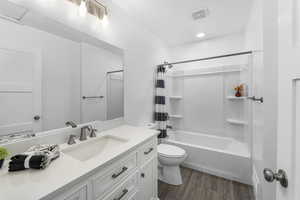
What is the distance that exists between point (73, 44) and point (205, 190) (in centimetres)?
233

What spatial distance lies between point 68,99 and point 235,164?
232cm

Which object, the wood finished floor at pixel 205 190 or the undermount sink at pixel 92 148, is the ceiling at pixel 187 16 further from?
the wood finished floor at pixel 205 190

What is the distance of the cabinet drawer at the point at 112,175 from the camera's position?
2.52 ft

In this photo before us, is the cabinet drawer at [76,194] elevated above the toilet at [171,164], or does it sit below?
above

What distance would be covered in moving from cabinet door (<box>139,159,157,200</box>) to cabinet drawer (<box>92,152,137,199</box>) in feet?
0.65

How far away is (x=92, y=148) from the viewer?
1.20 m

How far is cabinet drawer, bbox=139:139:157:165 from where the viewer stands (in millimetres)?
1189

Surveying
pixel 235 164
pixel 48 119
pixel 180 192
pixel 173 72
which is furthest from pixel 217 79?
pixel 48 119

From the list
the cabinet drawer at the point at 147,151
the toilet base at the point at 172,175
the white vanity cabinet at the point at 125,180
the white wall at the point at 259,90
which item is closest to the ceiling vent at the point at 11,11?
the white vanity cabinet at the point at 125,180

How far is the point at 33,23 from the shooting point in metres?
0.97

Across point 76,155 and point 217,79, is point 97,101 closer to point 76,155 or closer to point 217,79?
point 76,155

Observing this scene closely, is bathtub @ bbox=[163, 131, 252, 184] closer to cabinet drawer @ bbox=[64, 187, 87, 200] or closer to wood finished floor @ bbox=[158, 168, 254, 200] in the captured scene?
wood finished floor @ bbox=[158, 168, 254, 200]

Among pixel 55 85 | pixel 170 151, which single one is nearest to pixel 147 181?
pixel 170 151

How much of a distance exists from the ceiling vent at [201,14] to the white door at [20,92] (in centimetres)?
197
